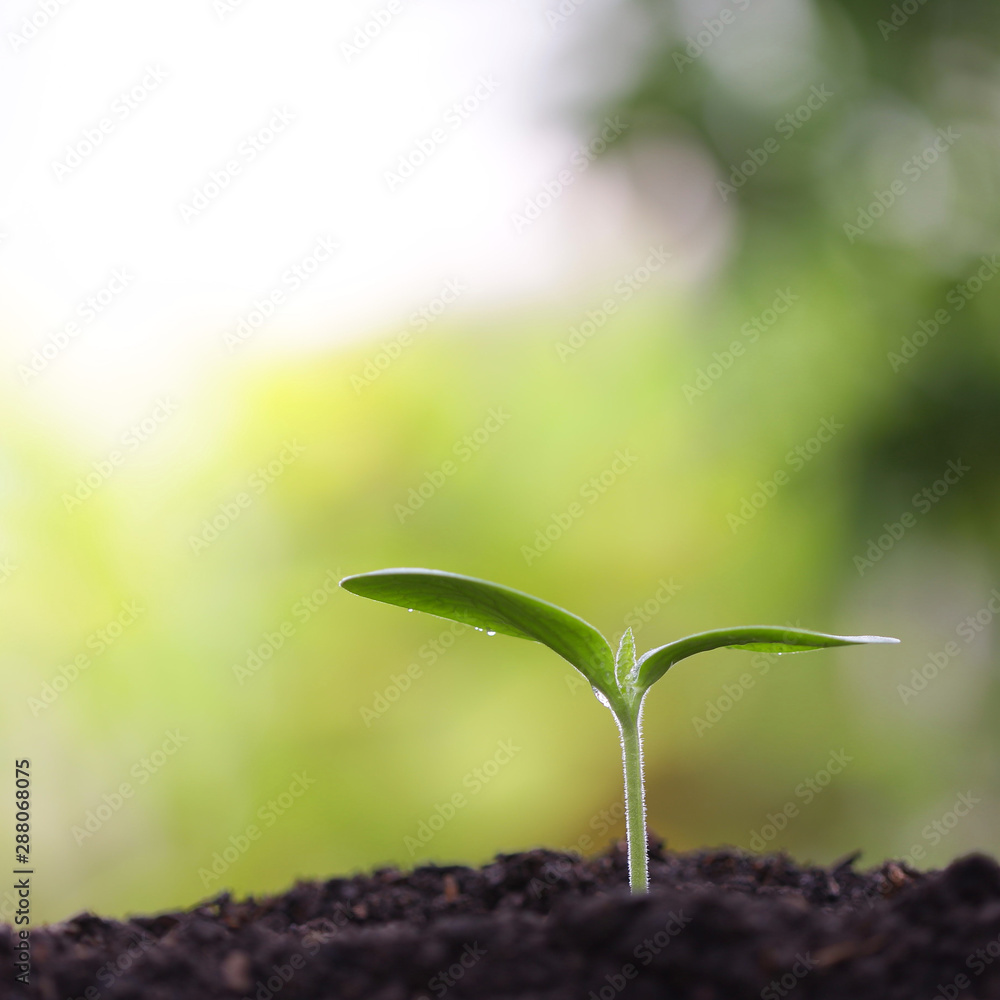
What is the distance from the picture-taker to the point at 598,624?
9.84 ft

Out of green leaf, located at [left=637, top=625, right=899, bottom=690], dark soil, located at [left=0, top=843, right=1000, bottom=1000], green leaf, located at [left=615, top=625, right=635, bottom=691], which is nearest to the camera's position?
dark soil, located at [left=0, top=843, right=1000, bottom=1000]

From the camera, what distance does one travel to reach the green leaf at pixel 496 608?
0.77 meters

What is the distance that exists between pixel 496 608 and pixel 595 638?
0.09m

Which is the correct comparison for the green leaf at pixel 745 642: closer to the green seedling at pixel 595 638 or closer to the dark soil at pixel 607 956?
the green seedling at pixel 595 638

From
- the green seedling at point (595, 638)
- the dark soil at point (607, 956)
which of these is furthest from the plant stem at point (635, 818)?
the dark soil at point (607, 956)

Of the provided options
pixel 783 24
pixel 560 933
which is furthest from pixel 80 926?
pixel 783 24

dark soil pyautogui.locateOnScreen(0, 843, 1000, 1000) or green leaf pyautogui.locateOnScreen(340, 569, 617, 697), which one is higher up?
green leaf pyautogui.locateOnScreen(340, 569, 617, 697)

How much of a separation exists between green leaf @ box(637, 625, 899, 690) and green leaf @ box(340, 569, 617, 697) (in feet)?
0.12

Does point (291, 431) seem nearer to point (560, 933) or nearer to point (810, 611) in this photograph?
point (810, 611)

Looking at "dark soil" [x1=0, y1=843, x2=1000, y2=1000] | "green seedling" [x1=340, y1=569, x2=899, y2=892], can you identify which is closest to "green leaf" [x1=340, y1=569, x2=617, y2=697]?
"green seedling" [x1=340, y1=569, x2=899, y2=892]

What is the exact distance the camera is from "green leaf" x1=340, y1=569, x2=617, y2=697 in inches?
30.4

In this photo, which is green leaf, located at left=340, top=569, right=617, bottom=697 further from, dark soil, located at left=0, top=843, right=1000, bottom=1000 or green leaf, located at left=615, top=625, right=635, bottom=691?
dark soil, located at left=0, top=843, right=1000, bottom=1000

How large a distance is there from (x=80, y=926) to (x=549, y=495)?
220 cm

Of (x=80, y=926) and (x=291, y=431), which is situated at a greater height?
(x=291, y=431)
